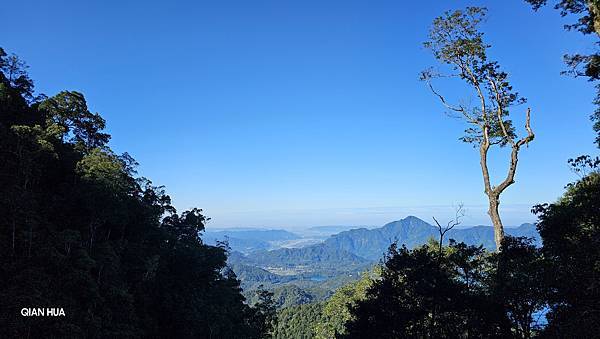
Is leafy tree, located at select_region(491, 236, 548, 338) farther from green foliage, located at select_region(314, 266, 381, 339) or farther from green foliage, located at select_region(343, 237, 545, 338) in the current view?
green foliage, located at select_region(314, 266, 381, 339)

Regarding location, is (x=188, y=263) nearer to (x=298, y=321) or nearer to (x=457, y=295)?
(x=457, y=295)

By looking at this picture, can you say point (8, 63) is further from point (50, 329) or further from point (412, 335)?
A: point (412, 335)

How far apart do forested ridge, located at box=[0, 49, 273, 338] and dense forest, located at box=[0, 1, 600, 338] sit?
91mm

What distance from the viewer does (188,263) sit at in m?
34.1

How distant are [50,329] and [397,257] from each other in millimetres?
16784

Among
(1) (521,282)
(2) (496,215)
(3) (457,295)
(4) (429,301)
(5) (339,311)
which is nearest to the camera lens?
(1) (521,282)

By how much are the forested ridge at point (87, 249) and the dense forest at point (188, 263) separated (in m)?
0.09

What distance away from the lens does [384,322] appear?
14750 millimetres

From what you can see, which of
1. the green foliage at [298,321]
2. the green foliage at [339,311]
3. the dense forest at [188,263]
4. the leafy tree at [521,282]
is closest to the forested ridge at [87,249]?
the dense forest at [188,263]

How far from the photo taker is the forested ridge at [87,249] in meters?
18.4

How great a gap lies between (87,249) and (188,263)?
12.2 m

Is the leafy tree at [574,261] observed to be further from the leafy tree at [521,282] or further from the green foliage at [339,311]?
the green foliage at [339,311]

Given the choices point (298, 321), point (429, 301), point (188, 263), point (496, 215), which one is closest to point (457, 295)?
point (429, 301)

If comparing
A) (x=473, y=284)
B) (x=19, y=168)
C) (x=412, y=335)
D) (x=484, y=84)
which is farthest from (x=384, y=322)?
(x=19, y=168)
